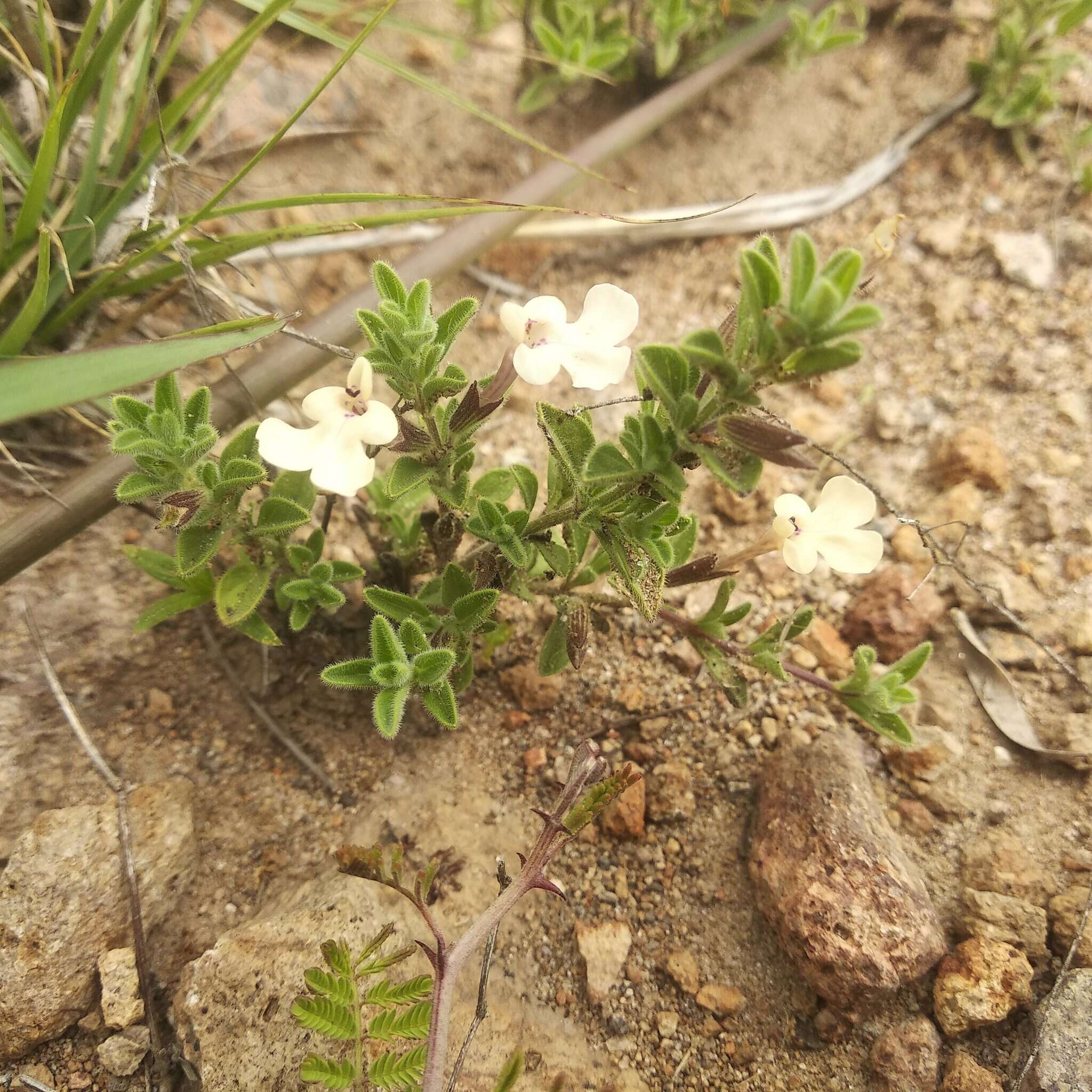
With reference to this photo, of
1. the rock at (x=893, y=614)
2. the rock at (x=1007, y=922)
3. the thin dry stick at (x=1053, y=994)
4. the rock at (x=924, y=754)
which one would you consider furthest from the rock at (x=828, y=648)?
the thin dry stick at (x=1053, y=994)

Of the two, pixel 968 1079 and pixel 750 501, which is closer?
pixel 968 1079

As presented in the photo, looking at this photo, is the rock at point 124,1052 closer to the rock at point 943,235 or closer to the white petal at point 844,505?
the white petal at point 844,505

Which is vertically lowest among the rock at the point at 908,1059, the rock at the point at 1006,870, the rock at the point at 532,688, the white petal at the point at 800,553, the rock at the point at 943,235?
the rock at the point at 908,1059

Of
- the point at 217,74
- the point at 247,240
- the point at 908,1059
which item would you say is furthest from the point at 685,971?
the point at 217,74

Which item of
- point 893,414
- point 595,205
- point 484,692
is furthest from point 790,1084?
point 595,205

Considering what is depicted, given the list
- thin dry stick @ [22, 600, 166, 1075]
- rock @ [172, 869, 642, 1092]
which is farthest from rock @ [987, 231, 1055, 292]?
thin dry stick @ [22, 600, 166, 1075]

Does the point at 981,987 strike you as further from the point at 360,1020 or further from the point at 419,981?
the point at 360,1020

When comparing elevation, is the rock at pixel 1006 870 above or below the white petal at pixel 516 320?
below
